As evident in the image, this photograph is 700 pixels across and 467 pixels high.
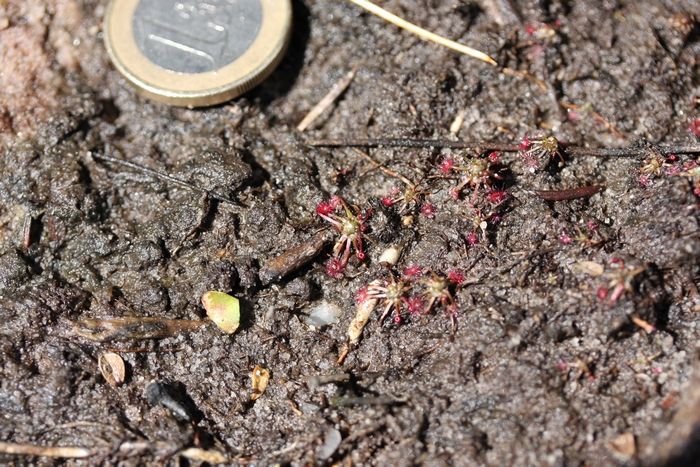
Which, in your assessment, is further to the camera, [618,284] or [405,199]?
[405,199]

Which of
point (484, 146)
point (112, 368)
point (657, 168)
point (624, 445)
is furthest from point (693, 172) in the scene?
point (112, 368)

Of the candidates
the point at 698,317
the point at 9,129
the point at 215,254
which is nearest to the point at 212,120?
the point at 215,254

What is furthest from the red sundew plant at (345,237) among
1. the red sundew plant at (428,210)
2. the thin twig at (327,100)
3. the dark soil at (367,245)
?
the thin twig at (327,100)

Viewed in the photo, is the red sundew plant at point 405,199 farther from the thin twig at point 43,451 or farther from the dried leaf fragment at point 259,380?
the thin twig at point 43,451

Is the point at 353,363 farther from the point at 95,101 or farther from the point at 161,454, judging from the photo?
the point at 95,101

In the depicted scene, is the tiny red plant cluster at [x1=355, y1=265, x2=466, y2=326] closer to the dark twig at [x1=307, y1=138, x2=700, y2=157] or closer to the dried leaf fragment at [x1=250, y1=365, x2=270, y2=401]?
the dried leaf fragment at [x1=250, y1=365, x2=270, y2=401]

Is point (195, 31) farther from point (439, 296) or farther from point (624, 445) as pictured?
point (624, 445)
